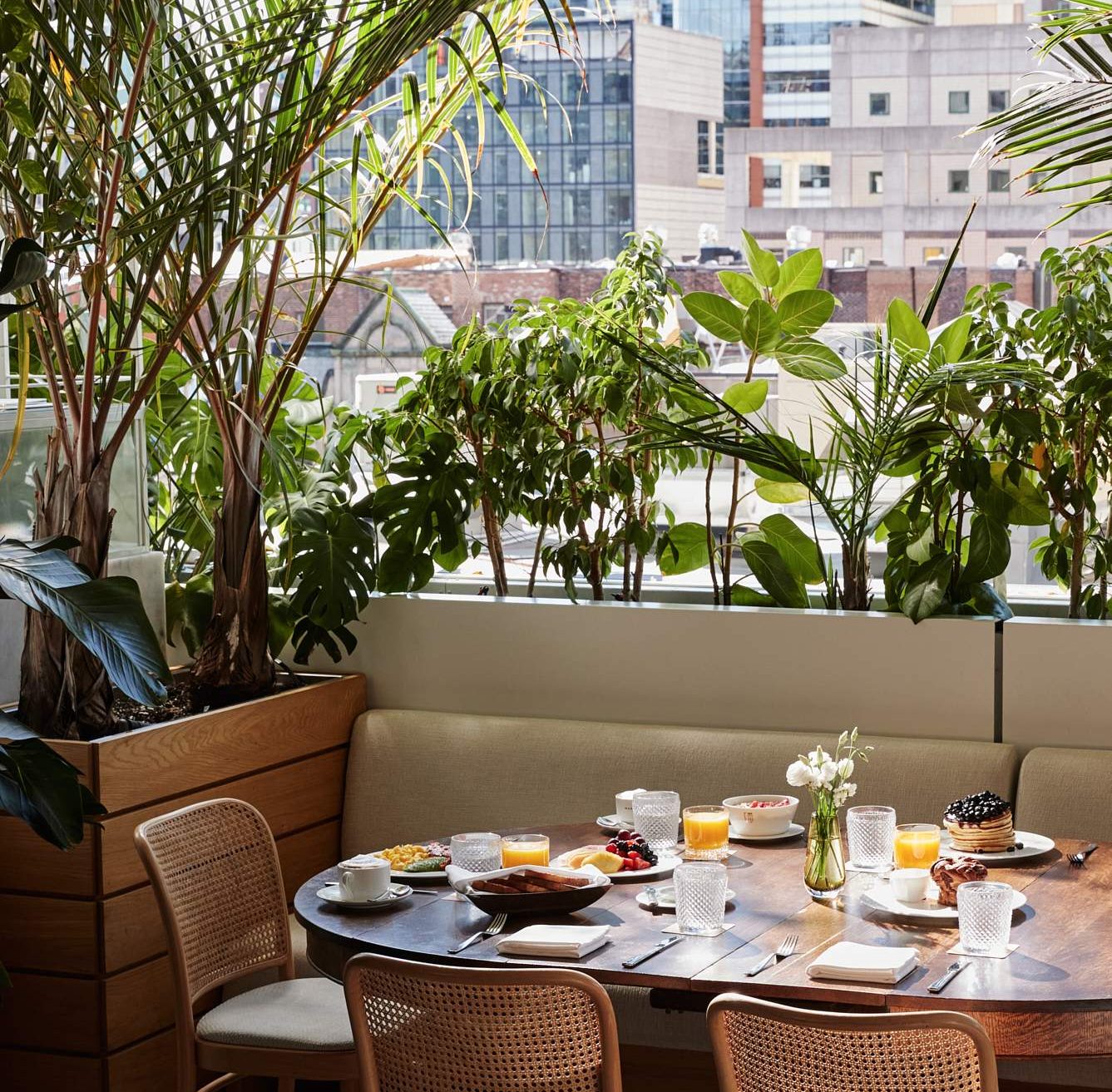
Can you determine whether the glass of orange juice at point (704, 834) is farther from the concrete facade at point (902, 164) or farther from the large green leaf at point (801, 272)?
the concrete facade at point (902, 164)

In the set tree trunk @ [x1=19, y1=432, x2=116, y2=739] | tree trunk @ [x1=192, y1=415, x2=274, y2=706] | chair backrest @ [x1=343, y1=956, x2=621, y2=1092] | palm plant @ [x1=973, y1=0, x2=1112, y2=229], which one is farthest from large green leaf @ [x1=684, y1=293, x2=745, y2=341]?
chair backrest @ [x1=343, y1=956, x2=621, y2=1092]

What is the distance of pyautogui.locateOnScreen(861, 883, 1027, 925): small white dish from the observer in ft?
8.14

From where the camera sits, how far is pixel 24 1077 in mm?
3322

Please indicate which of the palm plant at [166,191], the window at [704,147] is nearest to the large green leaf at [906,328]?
the window at [704,147]

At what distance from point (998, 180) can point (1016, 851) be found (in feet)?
6.90

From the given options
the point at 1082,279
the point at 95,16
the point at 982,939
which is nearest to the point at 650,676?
the point at 1082,279

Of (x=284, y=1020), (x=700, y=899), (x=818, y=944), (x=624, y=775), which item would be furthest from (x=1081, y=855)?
(x=284, y=1020)

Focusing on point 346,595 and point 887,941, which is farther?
point 346,595

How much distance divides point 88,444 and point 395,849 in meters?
1.13

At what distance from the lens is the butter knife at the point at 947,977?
2150mm

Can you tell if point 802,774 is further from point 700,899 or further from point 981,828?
point 981,828

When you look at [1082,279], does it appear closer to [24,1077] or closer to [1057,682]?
[1057,682]

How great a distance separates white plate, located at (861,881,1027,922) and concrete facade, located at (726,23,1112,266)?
204 cm

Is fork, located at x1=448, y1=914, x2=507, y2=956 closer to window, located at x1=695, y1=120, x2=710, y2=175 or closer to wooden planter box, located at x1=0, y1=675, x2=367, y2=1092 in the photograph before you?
wooden planter box, located at x1=0, y1=675, x2=367, y2=1092
